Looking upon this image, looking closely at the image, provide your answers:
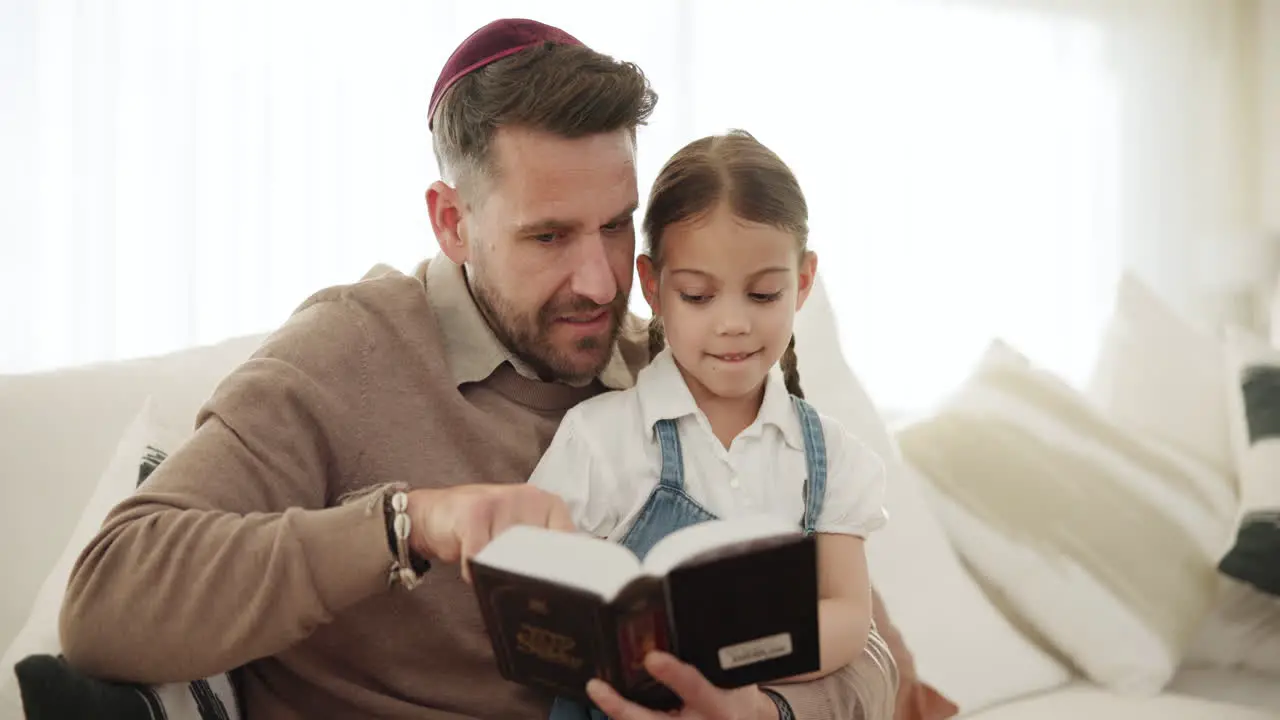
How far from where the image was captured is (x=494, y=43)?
161cm

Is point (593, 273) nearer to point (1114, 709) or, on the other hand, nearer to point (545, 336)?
point (545, 336)

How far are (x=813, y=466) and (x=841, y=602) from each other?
0.57ft

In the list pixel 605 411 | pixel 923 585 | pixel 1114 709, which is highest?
pixel 605 411

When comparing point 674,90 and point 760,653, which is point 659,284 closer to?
point 760,653

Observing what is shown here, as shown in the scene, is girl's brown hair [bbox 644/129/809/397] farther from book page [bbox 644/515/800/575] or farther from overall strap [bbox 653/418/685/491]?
book page [bbox 644/515/800/575]

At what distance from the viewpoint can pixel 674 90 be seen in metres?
3.64

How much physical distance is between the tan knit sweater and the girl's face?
0.79ft

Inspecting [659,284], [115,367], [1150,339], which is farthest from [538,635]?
[1150,339]

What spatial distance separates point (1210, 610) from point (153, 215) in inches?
104

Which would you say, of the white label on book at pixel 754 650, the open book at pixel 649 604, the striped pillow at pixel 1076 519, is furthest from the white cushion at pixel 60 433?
the striped pillow at pixel 1076 519

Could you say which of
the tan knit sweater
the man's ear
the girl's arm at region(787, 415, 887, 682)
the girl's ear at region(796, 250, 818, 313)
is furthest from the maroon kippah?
the girl's arm at region(787, 415, 887, 682)

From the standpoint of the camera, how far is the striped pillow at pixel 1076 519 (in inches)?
87.0

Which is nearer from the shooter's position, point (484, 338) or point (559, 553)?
point (559, 553)

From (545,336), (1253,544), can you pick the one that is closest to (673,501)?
(545,336)
